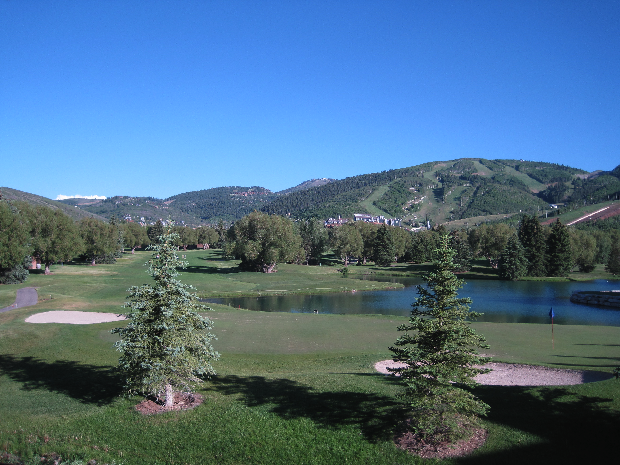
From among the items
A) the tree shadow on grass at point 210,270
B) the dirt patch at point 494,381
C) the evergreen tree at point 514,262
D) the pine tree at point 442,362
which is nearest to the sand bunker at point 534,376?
the dirt patch at point 494,381

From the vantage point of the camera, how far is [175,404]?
15.6 meters

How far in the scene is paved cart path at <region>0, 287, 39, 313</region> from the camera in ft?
136

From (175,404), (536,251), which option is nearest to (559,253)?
(536,251)

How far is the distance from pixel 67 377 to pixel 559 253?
97.6 metres

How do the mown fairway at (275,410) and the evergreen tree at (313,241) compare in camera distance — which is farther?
the evergreen tree at (313,241)

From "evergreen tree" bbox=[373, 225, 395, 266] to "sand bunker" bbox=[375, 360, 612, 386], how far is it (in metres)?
97.6

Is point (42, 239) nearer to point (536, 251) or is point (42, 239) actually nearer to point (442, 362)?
point (442, 362)

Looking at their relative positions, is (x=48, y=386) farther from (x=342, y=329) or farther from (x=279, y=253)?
(x=279, y=253)

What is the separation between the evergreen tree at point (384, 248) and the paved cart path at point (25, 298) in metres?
85.1

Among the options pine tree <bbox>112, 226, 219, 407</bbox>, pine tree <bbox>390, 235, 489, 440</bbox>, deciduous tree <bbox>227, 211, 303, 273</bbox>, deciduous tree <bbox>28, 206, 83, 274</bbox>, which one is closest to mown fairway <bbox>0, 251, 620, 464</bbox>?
pine tree <bbox>390, 235, 489, 440</bbox>

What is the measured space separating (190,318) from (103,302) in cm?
3726

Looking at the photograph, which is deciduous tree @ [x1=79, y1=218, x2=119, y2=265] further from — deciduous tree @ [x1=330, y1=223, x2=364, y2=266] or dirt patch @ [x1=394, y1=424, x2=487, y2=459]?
dirt patch @ [x1=394, y1=424, x2=487, y2=459]

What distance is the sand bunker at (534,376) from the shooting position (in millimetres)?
18969

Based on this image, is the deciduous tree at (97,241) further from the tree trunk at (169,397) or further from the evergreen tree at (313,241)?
the tree trunk at (169,397)
